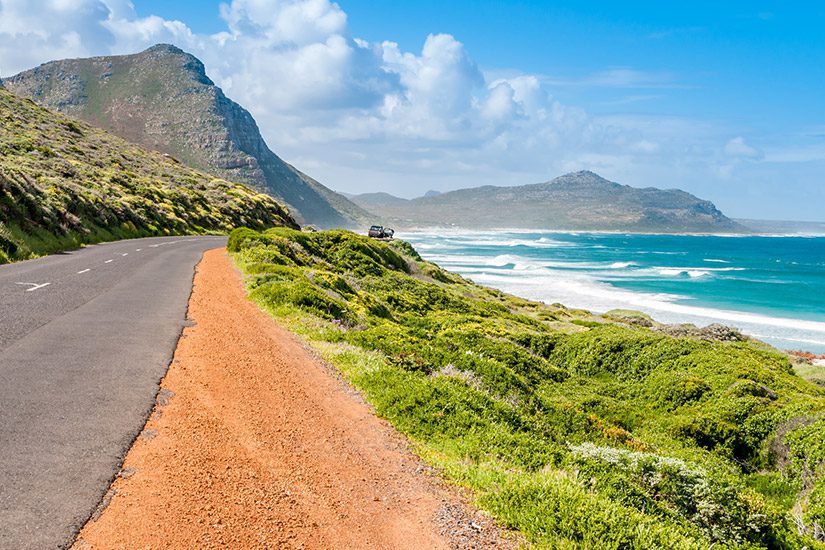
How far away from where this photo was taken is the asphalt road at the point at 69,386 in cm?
475

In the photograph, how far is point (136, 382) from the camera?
8062 millimetres

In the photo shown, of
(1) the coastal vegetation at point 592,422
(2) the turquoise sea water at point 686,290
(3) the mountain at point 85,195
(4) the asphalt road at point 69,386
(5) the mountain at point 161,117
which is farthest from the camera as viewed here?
(5) the mountain at point 161,117

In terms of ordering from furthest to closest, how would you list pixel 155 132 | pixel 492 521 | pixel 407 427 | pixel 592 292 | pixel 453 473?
pixel 155 132
pixel 592 292
pixel 407 427
pixel 453 473
pixel 492 521

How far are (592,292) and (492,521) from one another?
64685 millimetres

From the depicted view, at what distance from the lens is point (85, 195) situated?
124 ft

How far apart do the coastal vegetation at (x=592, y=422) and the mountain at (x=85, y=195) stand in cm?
1186

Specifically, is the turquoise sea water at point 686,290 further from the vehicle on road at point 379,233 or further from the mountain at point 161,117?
the mountain at point 161,117

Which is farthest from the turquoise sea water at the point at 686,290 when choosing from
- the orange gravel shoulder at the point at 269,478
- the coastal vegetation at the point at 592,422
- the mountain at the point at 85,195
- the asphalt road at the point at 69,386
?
the asphalt road at the point at 69,386

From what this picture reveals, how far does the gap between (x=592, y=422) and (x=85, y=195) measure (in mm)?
39660

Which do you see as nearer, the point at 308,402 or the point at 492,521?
the point at 492,521

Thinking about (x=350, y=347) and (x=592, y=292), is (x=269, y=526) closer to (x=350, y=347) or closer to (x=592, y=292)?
(x=350, y=347)

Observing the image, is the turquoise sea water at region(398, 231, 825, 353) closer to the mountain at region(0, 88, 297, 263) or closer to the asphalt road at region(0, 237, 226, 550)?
the mountain at region(0, 88, 297, 263)

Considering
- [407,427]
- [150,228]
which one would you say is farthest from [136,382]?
[150,228]

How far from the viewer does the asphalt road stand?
4750 mm
